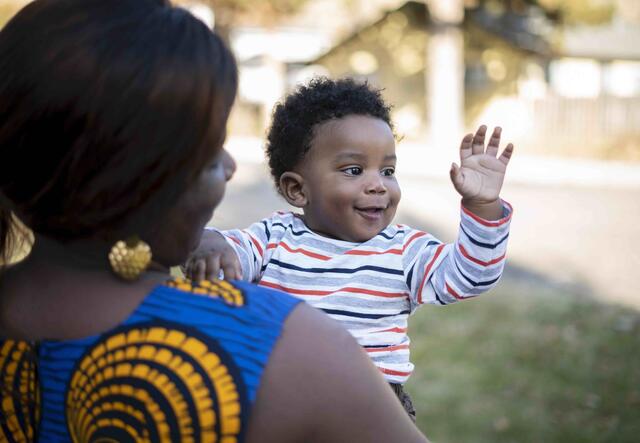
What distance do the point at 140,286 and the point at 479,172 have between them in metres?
1.08

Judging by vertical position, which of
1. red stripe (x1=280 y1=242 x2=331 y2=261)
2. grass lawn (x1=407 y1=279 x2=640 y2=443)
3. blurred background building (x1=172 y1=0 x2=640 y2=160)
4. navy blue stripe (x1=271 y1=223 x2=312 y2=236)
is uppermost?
blurred background building (x1=172 y1=0 x2=640 y2=160)

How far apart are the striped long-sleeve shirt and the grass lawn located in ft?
8.16

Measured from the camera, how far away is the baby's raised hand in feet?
6.67

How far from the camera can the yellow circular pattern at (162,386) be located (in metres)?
1.24

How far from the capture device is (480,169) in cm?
211

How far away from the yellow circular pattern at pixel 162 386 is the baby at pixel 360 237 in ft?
2.27

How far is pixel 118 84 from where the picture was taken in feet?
4.01

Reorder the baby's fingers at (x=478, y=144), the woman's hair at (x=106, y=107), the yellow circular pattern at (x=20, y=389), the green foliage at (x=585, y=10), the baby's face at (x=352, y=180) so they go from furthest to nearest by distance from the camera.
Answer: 1. the green foliage at (x=585, y=10)
2. the baby's face at (x=352, y=180)
3. the baby's fingers at (x=478, y=144)
4. the yellow circular pattern at (x=20, y=389)
5. the woman's hair at (x=106, y=107)

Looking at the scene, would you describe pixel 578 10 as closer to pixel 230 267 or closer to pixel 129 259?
pixel 230 267

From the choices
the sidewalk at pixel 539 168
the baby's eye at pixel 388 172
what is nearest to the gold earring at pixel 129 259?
the baby's eye at pixel 388 172

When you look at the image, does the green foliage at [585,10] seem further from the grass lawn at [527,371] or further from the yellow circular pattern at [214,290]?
the yellow circular pattern at [214,290]

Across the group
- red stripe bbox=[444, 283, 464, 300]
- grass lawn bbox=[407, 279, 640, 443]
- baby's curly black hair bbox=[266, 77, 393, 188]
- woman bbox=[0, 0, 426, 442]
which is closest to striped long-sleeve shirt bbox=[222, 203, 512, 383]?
red stripe bbox=[444, 283, 464, 300]

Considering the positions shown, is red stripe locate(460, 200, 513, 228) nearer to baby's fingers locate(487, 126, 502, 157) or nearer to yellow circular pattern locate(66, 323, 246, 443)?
baby's fingers locate(487, 126, 502, 157)

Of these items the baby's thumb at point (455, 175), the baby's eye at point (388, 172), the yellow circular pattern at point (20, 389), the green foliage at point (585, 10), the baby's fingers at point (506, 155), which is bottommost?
the yellow circular pattern at point (20, 389)
